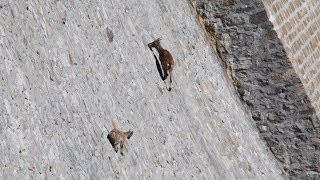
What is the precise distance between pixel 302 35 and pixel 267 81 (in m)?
0.62

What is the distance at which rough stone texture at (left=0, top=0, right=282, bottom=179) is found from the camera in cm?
454

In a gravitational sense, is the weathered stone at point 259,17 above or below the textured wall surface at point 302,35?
above

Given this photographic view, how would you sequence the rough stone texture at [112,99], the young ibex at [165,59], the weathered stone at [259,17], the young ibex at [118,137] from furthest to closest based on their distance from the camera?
the weathered stone at [259,17] < the young ibex at [165,59] < the young ibex at [118,137] < the rough stone texture at [112,99]

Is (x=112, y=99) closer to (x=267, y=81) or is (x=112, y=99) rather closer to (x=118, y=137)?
(x=118, y=137)

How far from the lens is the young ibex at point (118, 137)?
512cm

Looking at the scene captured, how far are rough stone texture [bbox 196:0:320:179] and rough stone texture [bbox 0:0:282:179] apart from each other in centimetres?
19

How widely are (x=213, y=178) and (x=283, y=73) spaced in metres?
1.67

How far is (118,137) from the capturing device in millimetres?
5172

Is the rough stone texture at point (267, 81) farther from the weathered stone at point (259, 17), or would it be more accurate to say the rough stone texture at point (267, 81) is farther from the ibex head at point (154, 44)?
the ibex head at point (154, 44)

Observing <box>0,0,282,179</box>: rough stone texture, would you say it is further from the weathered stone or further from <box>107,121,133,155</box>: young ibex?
the weathered stone

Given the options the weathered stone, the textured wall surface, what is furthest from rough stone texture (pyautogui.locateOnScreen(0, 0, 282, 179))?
the textured wall surface

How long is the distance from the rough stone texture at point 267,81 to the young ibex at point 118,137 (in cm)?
251

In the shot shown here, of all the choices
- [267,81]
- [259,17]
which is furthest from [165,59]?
[267,81]

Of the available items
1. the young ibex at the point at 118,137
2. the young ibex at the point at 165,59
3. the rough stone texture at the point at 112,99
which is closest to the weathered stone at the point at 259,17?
the rough stone texture at the point at 112,99
